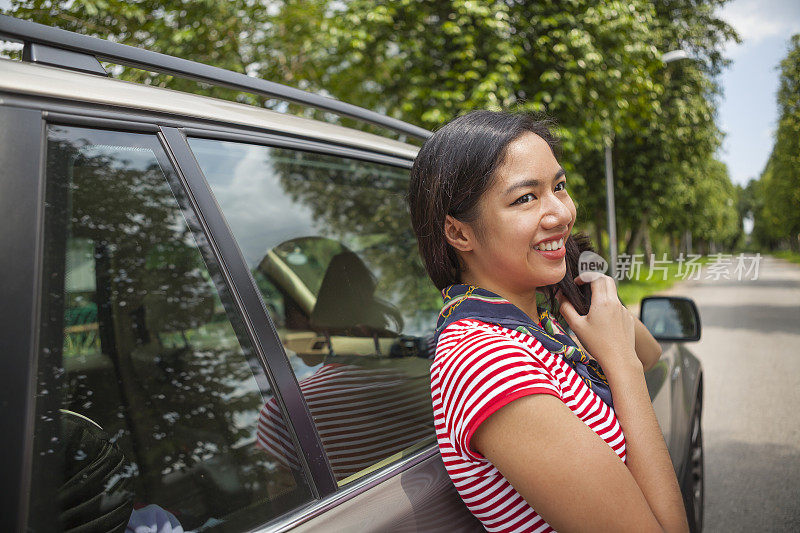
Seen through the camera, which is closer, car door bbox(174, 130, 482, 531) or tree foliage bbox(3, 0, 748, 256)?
car door bbox(174, 130, 482, 531)

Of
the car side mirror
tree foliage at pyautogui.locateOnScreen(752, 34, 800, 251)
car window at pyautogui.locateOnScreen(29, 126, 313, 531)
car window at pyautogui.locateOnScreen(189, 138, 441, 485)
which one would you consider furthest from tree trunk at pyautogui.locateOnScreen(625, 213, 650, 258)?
car window at pyautogui.locateOnScreen(29, 126, 313, 531)

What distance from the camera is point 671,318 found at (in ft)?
8.18

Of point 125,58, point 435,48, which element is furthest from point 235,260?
point 435,48

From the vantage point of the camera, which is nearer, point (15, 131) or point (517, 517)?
point (15, 131)

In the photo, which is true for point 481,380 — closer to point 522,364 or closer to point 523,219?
point 522,364

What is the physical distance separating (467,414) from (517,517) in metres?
0.29

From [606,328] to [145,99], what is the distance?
110cm

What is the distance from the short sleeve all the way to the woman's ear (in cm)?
26

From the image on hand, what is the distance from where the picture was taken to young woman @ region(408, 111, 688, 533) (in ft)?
3.21

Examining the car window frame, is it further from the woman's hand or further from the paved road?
the paved road

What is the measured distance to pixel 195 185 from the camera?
1149mm

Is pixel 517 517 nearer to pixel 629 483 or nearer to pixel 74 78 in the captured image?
pixel 629 483

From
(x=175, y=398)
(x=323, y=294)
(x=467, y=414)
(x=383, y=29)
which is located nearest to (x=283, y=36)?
(x=383, y=29)

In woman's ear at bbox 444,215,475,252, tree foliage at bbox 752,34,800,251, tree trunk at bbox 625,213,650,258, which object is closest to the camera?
woman's ear at bbox 444,215,475,252
